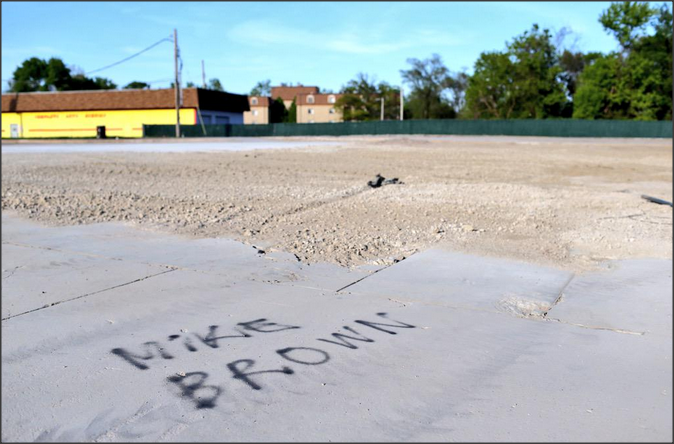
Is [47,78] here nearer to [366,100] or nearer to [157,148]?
[366,100]

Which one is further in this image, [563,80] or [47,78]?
[47,78]

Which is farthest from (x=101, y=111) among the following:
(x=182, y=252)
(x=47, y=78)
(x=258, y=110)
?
(x=258, y=110)

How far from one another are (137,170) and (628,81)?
172 feet

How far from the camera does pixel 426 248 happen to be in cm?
702

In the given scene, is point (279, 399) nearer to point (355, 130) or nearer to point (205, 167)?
point (205, 167)

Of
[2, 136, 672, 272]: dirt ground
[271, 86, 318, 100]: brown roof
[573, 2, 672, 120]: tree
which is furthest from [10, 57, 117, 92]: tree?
[2, 136, 672, 272]: dirt ground

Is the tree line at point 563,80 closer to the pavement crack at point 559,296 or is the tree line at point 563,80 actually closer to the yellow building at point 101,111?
the yellow building at point 101,111

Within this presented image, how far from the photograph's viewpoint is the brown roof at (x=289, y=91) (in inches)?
5002

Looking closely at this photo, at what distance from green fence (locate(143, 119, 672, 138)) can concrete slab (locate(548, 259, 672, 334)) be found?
39048 mm

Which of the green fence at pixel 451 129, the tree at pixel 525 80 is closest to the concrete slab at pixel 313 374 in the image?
the green fence at pixel 451 129

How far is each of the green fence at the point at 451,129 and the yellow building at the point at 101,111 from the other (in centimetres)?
506

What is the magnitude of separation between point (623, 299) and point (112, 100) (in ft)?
196

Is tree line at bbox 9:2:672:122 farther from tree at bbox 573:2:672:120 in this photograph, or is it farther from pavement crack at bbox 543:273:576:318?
pavement crack at bbox 543:273:576:318

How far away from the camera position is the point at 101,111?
5884 centimetres
